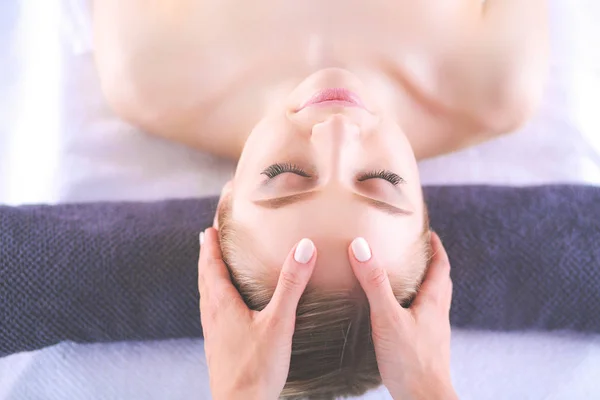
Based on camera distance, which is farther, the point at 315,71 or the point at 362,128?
the point at 315,71

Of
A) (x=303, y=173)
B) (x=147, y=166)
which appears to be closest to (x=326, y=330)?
(x=303, y=173)

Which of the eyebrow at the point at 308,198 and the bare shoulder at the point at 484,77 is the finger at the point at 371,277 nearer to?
the eyebrow at the point at 308,198

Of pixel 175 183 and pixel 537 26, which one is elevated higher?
pixel 537 26

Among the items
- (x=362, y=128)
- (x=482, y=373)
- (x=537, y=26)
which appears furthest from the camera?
(x=537, y=26)

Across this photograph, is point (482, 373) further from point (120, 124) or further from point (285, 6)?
point (120, 124)

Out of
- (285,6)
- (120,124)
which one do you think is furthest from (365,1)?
(120,124)

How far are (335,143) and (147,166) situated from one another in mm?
548

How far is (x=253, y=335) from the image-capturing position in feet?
2.50

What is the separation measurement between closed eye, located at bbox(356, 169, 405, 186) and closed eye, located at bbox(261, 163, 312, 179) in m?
0.08

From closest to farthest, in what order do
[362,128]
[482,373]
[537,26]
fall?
[362,128], [482,373], [537,26]

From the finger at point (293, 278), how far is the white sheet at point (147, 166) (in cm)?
41

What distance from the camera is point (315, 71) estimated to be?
3.62 ft

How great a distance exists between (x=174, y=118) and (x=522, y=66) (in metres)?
0.69

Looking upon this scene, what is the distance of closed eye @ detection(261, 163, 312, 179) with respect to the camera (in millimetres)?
848
